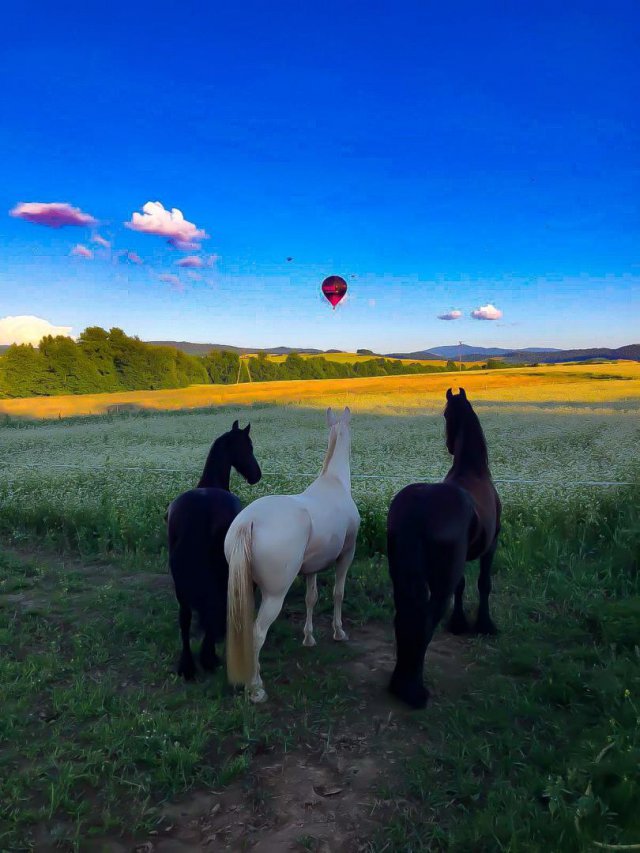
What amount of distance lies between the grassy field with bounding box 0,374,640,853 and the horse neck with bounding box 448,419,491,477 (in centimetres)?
129

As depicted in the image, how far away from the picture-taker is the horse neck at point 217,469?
5.45 m

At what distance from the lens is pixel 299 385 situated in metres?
33.4

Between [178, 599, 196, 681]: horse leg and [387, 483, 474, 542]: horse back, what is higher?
[387, 483, 474, 542]: horse back

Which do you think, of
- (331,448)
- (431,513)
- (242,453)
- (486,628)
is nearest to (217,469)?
(242,453)

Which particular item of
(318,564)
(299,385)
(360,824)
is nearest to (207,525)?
(318,564)

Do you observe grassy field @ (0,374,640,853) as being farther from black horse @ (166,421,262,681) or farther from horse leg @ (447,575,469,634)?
black horse @ (166,421,262,681)

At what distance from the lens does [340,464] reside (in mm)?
4801

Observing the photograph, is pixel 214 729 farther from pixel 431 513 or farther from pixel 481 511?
pixel 481 511

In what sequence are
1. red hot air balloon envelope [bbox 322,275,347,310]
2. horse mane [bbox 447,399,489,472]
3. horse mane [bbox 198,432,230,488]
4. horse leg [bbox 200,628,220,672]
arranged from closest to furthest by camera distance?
horse leg [bbox 200,628,220,672], horse mane [bbox 447,399,489,472], horse mane [bbox 198,432,230,488], red hot air balloon envelope [bbox 322,275,347,310]

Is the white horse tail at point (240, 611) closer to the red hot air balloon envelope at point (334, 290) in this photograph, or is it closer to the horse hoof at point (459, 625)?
the horse hoof at point (459, 625)

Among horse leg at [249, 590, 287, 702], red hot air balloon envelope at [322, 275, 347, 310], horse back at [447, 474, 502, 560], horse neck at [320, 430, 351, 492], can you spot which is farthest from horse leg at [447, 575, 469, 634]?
red hot air balloon envelope at [322, 275, 347, 310]

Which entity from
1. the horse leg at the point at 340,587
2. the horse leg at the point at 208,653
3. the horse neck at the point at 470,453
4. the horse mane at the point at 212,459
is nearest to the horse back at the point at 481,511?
the horse neck at the point at 470,453

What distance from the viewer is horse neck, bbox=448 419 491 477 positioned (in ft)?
15.4

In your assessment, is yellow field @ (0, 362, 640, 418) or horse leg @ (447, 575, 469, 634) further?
yellow field @ (0, 362, 640, 418)
